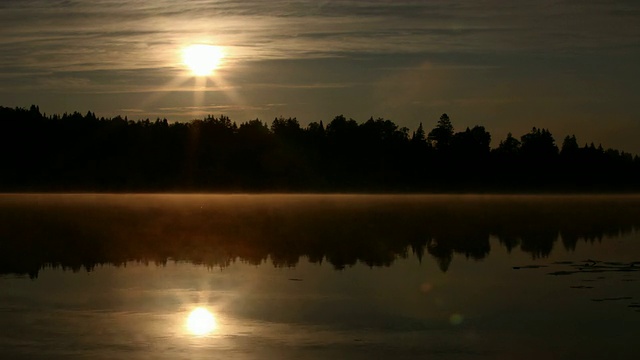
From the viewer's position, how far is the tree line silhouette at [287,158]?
139 meters

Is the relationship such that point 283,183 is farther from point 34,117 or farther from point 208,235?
point 208,235

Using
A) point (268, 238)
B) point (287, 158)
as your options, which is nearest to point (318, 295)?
point (268, 238)

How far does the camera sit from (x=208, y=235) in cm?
3666

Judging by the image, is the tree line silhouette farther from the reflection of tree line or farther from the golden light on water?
the golden light on water

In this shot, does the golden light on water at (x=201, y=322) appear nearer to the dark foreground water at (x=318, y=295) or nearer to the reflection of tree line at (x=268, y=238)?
the dark foreground water at (x=318, y=295)

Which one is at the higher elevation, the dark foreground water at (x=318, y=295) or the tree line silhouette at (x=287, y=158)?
the tree line silhouette at (x=287, y=158)

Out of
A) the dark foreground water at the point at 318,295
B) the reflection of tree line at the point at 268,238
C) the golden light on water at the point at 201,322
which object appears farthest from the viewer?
the reflection of tree line at the point at 268,238

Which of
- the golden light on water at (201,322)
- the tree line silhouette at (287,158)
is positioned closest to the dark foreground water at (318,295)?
the golden light on water at (201,322)

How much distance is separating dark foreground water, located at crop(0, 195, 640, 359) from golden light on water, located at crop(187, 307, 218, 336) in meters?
0.05

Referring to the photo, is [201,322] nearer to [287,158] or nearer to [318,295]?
[318,295]

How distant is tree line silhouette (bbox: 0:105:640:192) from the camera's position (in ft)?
457

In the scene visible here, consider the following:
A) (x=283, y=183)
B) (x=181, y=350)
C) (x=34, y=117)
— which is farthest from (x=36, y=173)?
(x=181, y=350)

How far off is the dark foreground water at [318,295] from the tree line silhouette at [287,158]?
343 feet

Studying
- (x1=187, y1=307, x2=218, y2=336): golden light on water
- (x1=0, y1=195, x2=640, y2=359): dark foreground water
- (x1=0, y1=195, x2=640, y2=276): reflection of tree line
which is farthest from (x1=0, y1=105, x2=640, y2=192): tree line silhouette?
(x1=187, y1=307, x2=218, y2=336): golden light on water
